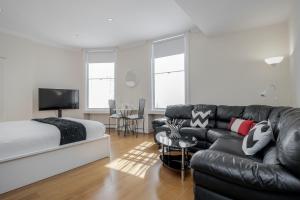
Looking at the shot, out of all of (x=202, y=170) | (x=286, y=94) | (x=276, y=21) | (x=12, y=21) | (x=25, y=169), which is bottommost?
(x=25, y=169)

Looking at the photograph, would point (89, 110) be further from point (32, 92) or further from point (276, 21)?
point (276, 21)

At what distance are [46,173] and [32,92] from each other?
133 inches

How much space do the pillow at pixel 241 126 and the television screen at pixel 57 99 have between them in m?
4.77

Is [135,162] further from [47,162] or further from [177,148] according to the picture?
[47,162]

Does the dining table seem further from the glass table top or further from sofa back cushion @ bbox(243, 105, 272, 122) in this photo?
sofa back cushion @ bbox(243, 105, 272, 122)

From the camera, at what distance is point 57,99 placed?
524cm

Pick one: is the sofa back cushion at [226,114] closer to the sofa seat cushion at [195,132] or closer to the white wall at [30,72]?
the sofa seat cushion at [195,132]

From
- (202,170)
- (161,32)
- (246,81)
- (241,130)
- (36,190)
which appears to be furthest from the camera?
(161,32)

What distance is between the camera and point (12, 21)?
12.7 ft

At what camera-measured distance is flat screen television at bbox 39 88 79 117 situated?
4.93 meters

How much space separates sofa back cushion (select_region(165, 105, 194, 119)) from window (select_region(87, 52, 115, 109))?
8.32 feet

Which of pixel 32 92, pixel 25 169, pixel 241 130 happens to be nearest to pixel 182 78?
pixel 241 130

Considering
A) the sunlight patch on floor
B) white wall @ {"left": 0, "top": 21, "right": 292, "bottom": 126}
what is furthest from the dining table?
the sunlight patch on floor

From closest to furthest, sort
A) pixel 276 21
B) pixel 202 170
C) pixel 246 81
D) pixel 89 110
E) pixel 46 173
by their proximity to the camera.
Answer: pixel 202 170
pixel 46 173
pixel 276 21
pixel 246 81
pixel 89 110
